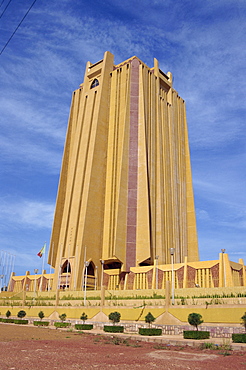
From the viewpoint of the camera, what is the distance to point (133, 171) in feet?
158

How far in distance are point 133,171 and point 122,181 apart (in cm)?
249

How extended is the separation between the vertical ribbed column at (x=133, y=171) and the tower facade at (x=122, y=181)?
0.12m

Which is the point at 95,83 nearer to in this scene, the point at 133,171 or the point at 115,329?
the point at 133,171

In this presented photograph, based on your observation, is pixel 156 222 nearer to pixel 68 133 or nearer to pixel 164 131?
pixel 164 131

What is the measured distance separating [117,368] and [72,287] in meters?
33.8

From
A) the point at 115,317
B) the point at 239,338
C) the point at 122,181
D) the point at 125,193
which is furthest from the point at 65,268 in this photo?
the point at 239,338

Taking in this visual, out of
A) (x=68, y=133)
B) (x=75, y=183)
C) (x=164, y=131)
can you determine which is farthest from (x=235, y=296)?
(x=68, y=133)

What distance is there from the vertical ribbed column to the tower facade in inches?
4.9

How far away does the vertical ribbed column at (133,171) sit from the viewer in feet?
147

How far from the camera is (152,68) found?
56.6 m

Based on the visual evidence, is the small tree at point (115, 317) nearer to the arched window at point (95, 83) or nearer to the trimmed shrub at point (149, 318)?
the trimmed shrub at point (149, 318)

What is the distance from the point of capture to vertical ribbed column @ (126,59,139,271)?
44.8 metres

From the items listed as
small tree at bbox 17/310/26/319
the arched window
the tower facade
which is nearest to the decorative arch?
the tower facade

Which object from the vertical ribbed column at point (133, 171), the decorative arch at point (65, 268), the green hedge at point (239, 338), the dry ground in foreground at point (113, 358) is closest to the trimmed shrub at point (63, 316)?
the dry ground in foreground at point (113, 358)
